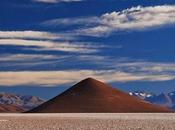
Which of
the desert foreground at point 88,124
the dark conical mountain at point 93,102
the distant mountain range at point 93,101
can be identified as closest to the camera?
the desert foreground at point 88,124

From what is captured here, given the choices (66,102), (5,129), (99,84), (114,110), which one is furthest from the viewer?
(99,84)

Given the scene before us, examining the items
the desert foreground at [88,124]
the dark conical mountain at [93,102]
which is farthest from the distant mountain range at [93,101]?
the desert foreground at [88,124]

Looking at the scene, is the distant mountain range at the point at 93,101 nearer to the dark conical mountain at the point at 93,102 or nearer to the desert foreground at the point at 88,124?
the dark conical mountain at the point at 93,102

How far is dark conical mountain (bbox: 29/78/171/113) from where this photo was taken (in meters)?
166

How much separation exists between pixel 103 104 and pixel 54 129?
137 meters

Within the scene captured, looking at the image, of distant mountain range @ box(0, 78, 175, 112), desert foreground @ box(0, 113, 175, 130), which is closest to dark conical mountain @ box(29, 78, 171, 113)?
distant mountain range @ box(0, 78, 175, 112)

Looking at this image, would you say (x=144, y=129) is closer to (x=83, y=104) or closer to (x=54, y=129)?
(x=54, y=129)

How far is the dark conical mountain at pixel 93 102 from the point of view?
166 metres

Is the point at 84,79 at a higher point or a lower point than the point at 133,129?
higher

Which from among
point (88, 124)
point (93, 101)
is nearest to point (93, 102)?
point (93, 101)

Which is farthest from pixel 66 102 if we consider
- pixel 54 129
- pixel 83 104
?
pixel 54 129

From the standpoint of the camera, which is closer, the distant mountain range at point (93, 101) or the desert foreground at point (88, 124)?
the desert foreground at point (88, 124)

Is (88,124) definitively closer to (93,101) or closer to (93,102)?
(93,102)

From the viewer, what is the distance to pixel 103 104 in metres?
171
